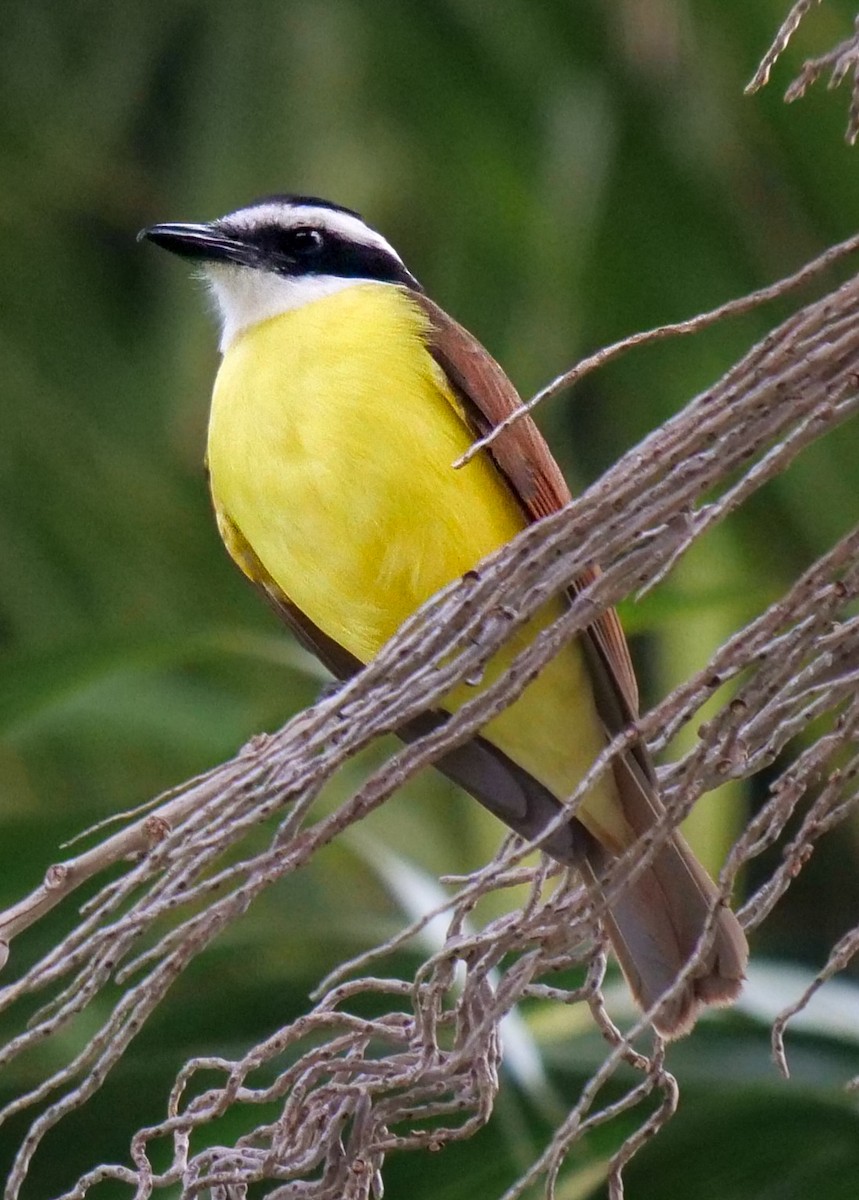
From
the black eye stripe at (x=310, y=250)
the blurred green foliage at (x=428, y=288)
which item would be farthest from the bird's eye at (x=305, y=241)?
the blurred green foliage at (x=428, y=288)

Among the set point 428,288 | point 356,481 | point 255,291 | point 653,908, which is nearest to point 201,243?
point 255,291

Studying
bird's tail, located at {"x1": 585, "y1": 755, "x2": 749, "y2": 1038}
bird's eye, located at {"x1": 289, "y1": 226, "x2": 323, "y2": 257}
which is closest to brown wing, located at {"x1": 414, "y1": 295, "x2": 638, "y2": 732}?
bird's tail, located at {"x1": 585, "y1": 755, "x2": 749, "y2": 1038}

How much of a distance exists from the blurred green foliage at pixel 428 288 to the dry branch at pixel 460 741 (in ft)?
3.44

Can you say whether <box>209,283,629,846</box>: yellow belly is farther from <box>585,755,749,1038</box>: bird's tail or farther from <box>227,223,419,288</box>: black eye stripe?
<box>227,223,419,288</box>: black eye stripe

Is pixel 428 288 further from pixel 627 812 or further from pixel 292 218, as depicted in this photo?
pixel 627 812

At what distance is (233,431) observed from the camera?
7.72 ft

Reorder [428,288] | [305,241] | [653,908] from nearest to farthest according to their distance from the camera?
1. [653,908]
2. [305,241]
3. [428,288]

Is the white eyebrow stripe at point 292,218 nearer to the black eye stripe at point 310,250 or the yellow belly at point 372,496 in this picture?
the black eye stripe at point 310,250

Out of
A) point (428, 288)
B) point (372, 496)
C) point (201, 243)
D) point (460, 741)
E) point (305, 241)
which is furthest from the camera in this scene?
point (428, 288)

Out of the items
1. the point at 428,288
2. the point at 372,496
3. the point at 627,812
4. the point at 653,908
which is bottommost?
the point at 653,908

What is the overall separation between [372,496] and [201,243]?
0.67 metres

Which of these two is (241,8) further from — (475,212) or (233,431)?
(233,431)

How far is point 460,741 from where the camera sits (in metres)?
1.13

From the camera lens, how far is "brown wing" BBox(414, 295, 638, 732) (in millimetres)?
2223
